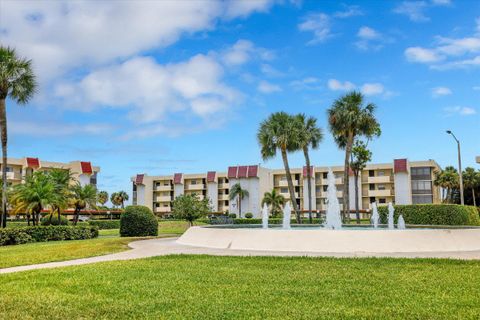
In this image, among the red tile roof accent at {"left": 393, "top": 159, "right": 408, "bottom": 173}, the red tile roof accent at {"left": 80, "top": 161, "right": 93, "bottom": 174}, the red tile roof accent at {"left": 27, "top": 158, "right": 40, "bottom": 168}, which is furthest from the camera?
the red tile roof accent at {"left": 80, "top": 161, "right": 93, "bottom": 174}

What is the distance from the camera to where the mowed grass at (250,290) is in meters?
7.45

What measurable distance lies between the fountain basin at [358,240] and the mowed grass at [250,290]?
2.88 metres

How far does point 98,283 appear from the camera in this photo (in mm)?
10141

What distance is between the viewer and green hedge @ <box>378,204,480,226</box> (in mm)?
37562

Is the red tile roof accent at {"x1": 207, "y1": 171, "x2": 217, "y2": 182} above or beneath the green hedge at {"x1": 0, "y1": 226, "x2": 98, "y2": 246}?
above

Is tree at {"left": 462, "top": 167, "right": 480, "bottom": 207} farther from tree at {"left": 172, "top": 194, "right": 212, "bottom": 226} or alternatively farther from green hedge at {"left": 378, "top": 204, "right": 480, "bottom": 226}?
tree at {"left": 172, "top": 194, "right": 212, "bottom": 226}

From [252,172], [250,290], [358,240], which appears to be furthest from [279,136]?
[252,172]

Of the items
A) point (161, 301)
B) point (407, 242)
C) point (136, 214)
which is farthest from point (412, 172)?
point (161, 301)

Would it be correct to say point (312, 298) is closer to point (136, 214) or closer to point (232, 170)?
point (136, 214)

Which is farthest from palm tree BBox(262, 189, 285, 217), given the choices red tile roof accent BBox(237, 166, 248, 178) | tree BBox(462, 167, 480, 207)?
tree BBox(462, 167, 480, 207)

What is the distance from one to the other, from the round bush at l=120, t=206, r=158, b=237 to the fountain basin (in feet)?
41.4

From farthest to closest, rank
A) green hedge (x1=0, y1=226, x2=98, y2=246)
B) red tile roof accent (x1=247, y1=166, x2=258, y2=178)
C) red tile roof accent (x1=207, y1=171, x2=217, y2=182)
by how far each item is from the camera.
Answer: red tile roof accent (x1=207, y1=171, x2=217, y2=182) < red tile roof accent (x1=247, y1=166, x2=258, y2=178) < green hedge (x1=0, y1=226, x2=98, y2=246)

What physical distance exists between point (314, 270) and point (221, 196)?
8190 cm

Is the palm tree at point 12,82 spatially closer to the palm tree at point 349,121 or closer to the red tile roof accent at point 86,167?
the palm tree at point 349,121
